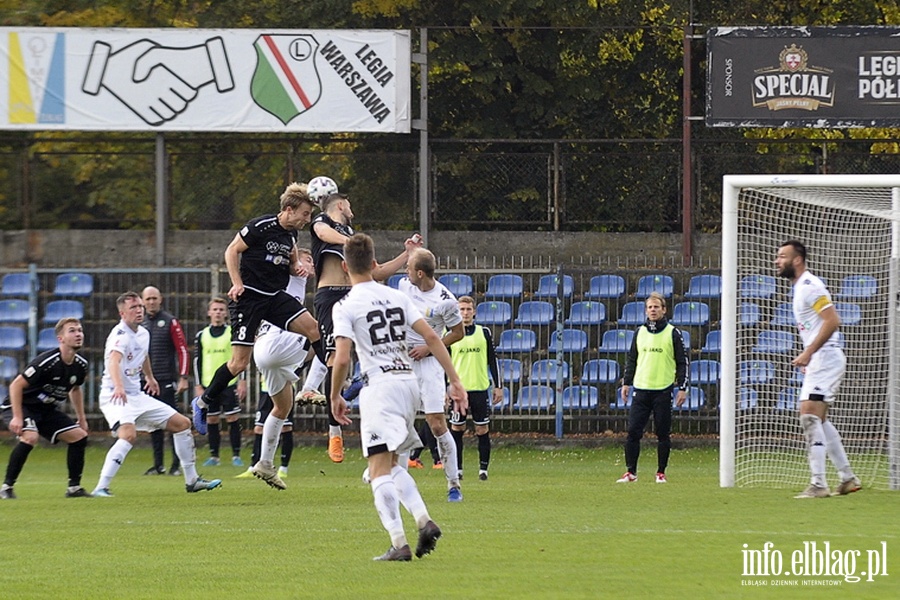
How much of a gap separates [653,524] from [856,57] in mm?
13375

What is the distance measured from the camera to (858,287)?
55.1ft

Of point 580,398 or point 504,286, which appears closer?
Answer: point 580,398

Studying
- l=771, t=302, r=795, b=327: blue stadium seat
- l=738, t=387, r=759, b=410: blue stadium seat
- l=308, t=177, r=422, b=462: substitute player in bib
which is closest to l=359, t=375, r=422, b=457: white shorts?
l=308, t=177, r=422, b=462: substitute player in bib

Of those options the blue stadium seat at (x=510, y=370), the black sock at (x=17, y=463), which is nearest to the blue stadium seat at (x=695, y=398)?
the blue stadium seat at (x=510, y=370)

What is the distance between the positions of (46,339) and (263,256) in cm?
1070

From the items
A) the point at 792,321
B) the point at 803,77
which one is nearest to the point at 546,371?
the point at 792,321

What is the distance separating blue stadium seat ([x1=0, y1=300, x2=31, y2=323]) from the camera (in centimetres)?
2345

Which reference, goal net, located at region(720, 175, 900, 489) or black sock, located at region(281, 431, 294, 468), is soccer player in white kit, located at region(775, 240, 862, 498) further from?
black sock, located at region(281, 431, 294, 468)

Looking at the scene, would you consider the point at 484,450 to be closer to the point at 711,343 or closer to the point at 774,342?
the point at 774,342

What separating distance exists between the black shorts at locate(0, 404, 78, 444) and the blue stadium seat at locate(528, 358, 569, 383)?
30.3 ft

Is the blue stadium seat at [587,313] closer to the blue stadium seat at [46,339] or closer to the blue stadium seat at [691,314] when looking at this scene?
the blue stadium seat at [691,314]

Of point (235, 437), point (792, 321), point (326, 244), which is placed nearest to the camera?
point (326, 244)

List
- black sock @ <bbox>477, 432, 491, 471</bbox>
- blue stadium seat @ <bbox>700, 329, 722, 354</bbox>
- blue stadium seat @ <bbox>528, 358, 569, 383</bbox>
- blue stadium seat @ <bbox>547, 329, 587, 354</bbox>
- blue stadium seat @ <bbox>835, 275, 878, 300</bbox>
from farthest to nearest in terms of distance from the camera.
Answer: blue stadium seat @ <bbox>547, 329, 587, 354</bbox>
blue stadium seat @ <bbox>528, 358, 569, 383</bbox>
blue stadium seat @ <bbox>700, 329, 722, 354</bbox>
black sock @ <bbox>477, 432, 491, 471</bbox>
blue stadium seat @ <bbox>835, 275, 878, 300</bbox>

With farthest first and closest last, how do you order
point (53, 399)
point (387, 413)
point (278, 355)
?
point (53, 399), point (278, 355), point (387, 413)
